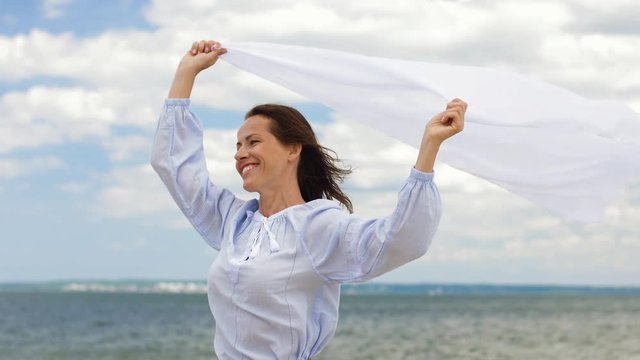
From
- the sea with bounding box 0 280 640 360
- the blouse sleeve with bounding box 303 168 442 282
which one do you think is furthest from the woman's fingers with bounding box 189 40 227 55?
the sea with bounding box 0 280 640 360

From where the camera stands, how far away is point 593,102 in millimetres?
3721

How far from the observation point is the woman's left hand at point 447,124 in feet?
10.4

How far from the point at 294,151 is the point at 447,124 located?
837 millimetres

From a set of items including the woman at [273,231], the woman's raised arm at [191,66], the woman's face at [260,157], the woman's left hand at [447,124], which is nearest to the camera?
the woman's left hand at [447,124]

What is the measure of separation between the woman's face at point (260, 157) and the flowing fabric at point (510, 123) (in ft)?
0.96

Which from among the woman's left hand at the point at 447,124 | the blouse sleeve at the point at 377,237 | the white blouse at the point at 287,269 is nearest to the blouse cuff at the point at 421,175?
the blouse sleeve at the point at 377,237

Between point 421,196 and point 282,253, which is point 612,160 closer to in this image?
point 421,196

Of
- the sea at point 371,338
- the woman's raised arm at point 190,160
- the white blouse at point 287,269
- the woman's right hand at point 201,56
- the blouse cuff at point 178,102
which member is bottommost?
the sea at point 371,338

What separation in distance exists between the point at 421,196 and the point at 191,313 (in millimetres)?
46610

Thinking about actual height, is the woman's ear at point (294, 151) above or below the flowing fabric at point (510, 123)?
below

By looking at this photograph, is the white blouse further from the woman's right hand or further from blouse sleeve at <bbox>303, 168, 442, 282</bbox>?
the woman's right hand

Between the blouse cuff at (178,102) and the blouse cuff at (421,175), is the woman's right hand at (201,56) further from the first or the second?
the blouse cuff at (421,175)

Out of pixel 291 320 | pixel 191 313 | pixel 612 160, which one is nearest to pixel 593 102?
pixel 612 160

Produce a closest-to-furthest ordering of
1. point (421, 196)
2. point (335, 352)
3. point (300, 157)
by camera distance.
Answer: point (421, 196) < point (300, 157) < point (335, 352)
